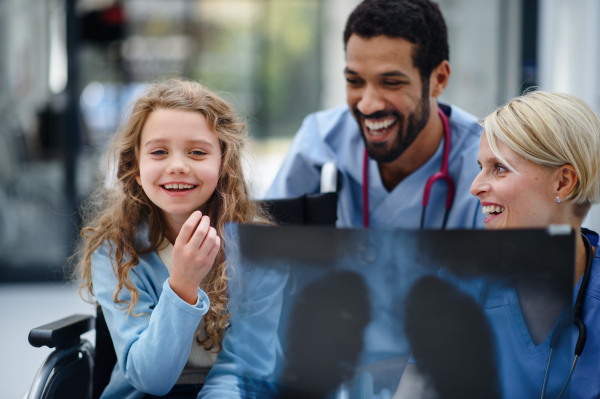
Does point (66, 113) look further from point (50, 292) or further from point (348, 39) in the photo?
point (348, 39)

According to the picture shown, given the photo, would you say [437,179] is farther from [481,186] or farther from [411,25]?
[481,186]

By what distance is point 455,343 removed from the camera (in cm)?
67

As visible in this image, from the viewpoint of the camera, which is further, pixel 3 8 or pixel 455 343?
pixel 3 8

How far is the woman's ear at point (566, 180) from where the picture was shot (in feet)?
3.07

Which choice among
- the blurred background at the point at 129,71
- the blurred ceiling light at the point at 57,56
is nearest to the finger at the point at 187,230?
the blurred background at the point at 129,71

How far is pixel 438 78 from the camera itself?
1.66m

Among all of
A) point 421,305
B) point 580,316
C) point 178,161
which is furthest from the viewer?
point 178,161

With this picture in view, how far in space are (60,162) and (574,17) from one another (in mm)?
3568

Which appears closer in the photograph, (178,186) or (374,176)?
(178,186)

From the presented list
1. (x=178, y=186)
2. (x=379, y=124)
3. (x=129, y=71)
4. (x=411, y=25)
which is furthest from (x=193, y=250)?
(x=129, y=71)

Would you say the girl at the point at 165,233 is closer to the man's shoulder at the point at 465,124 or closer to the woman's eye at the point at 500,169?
the woman's eye at the point at 500,169

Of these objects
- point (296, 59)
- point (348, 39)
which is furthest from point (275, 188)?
point (296, 59)

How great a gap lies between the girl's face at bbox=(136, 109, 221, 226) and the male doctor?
61 cm

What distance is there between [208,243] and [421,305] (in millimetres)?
371
